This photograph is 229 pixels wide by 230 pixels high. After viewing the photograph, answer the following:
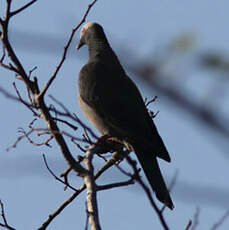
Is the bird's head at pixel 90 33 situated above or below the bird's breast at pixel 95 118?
above

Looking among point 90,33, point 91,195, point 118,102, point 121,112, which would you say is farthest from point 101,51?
point 91,195

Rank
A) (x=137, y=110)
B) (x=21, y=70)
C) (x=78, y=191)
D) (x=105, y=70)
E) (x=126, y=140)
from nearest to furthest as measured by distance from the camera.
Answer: (x=21, y=70) → (x=78, y=191) → (x=126, y=140) → (x=137, y=110) → (x=105, y=70)

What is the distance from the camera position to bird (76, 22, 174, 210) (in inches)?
162

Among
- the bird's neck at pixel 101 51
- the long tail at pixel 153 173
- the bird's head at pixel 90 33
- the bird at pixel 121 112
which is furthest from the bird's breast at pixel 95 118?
the bird's head at pixel 90 33

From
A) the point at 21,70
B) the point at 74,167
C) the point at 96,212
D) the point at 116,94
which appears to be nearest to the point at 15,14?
the point at 21,70

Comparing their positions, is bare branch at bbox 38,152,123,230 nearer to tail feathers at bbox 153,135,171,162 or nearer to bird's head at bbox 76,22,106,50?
tail feathers at bbox 153,135,171,162

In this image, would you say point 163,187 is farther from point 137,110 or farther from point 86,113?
point 86,113

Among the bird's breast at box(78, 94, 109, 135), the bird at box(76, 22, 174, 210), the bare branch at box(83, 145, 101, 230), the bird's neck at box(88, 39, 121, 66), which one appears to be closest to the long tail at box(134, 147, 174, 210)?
the bird at box(76, 22, 174, 210)

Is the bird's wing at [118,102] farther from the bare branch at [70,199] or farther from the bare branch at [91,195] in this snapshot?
the bare branch at [91,195]

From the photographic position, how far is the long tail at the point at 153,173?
3.93 meters

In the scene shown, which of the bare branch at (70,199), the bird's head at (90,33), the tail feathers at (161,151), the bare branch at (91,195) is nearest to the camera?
the bare branch at (91,195)

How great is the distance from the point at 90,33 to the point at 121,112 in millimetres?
1718

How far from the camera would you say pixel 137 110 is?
14.8 ft

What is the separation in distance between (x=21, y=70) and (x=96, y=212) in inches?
43.4
